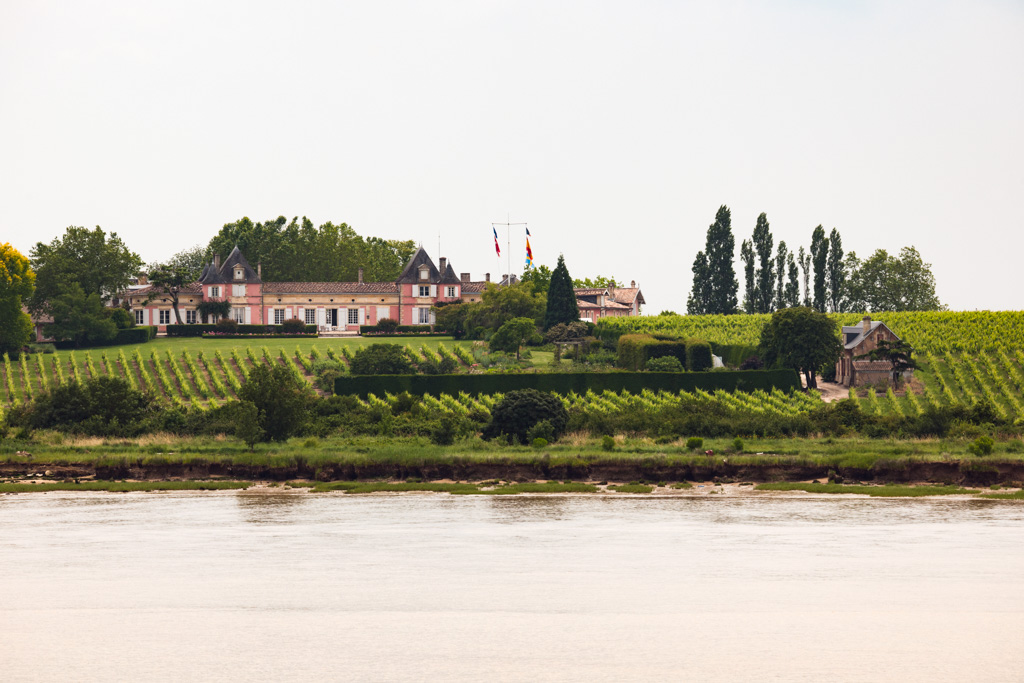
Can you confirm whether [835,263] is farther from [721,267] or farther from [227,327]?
[227,327]

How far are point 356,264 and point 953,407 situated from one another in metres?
87.3

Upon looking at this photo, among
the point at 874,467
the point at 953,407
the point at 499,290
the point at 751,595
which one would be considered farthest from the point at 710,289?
the point at 751,595

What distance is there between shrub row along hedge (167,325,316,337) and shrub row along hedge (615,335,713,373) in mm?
33551

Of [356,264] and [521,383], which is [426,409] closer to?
[521,383]

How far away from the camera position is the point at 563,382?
189 ft

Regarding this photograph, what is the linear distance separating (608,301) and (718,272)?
29428mm

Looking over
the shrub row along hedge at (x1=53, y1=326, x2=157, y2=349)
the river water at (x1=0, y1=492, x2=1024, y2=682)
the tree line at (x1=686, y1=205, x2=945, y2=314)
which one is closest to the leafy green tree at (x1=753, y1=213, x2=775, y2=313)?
the tree line at (x1=686, y1=205, x2=945, y2=314)

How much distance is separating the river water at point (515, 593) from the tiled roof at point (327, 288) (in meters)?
70.7

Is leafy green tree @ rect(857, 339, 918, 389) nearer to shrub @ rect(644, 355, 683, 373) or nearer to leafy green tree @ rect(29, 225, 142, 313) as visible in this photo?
shrub @ rect(644, 355, 683, 373)

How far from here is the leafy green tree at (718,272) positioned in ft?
304

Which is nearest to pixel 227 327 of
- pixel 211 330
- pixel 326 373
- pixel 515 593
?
pixel 211 330

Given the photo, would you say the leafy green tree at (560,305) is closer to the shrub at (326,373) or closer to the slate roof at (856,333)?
the shrub at (326,373)

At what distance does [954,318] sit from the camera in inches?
2923

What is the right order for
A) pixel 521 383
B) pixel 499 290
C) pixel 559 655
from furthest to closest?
pixel 499 290, pixel 521 383, pixel 559 655
